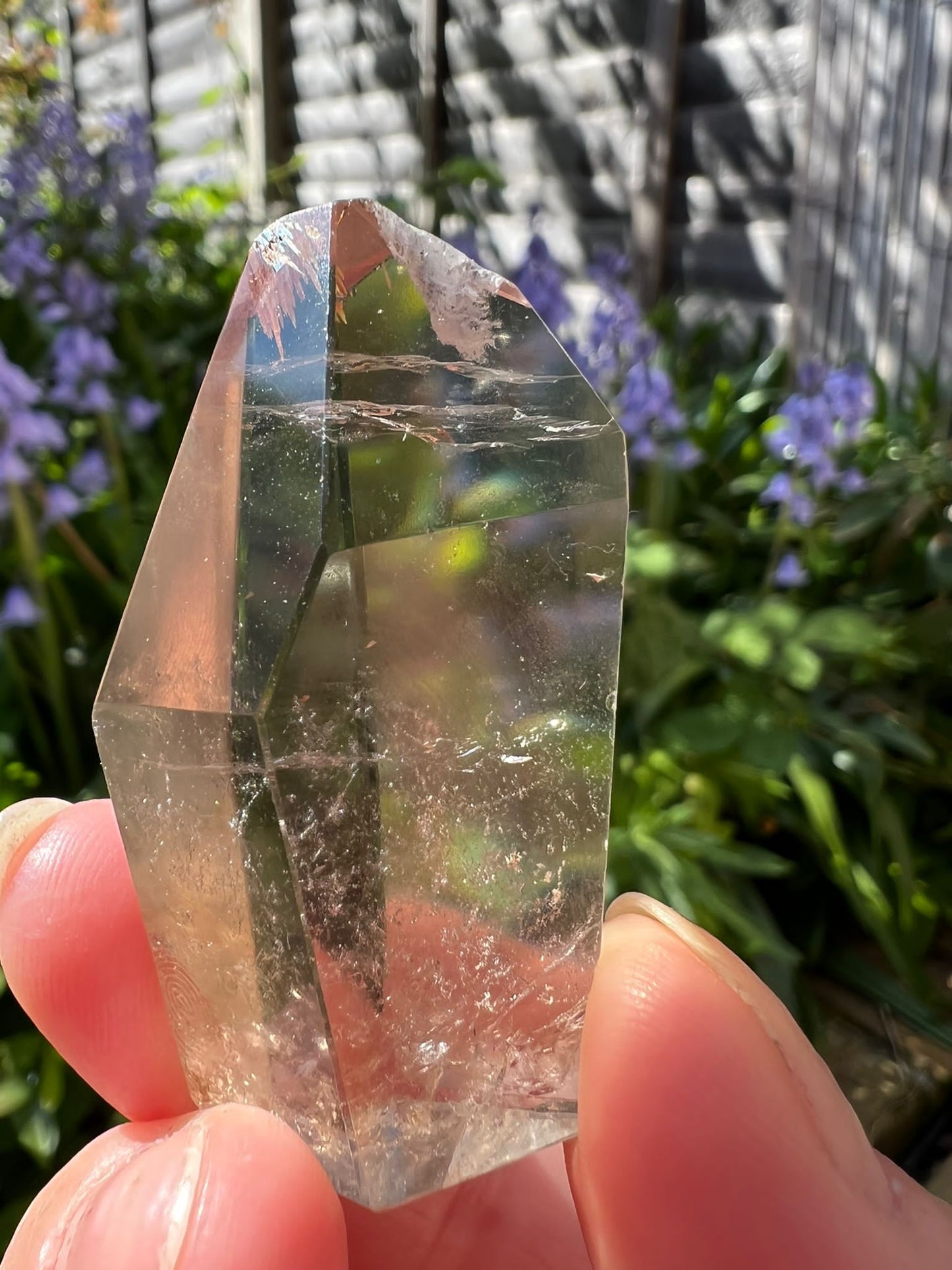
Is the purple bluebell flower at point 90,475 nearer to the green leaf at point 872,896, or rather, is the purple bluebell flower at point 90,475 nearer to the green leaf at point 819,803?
the green leaf at point 819,803

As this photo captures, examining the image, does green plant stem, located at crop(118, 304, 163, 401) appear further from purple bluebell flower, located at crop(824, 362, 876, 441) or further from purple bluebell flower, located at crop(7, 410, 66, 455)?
purple bluebell flower, located at crop(824, 362, 876, 441)

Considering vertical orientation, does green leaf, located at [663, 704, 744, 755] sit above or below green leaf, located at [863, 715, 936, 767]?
above

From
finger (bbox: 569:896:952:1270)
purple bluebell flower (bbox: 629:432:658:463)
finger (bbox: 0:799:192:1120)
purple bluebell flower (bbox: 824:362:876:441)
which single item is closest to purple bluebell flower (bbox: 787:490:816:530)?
purple bluebell flower (bbox: 824:362:876:441)

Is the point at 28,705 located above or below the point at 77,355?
below

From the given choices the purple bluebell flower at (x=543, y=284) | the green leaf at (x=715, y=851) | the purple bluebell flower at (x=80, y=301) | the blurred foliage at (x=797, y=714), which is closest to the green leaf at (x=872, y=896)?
the blurred foliage at (x=797, y=714)

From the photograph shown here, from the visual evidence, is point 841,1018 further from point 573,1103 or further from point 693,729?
point 573,1103

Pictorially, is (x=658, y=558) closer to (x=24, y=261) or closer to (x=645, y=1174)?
(x=645, y=1174)

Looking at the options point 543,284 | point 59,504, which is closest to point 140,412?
point 59,504
